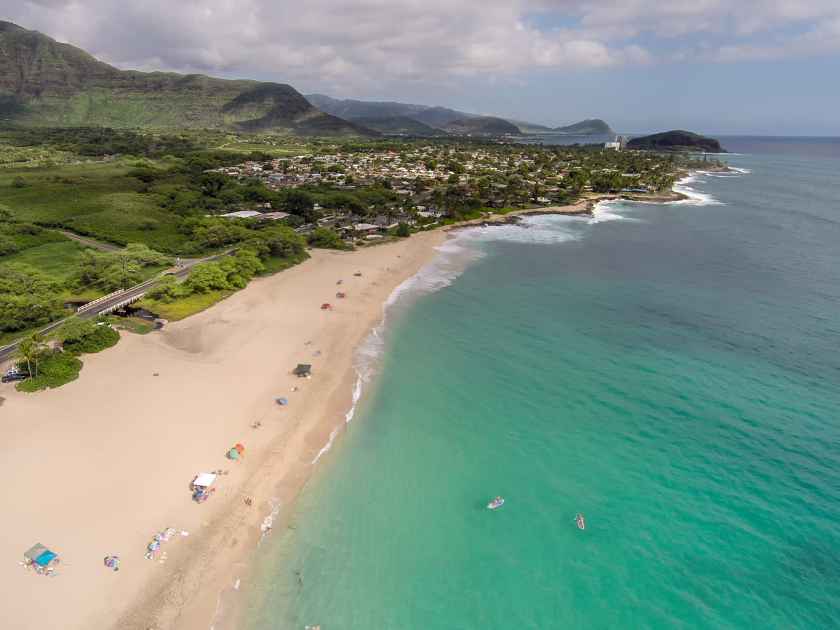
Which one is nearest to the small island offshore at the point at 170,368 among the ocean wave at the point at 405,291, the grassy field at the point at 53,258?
the grassy field at the point at 53,258

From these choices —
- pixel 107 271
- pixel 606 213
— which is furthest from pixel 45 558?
pixel 606 213

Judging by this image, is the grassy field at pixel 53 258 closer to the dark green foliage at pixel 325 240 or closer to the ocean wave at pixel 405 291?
the dark green foliage at pixel 325 240

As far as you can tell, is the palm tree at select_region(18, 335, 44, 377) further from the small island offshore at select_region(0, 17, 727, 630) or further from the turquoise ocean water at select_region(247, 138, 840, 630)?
the turquoise ocean water at select_region(247, 138, 840, 630)

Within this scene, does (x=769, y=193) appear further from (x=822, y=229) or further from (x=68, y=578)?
(x=68, y=578)

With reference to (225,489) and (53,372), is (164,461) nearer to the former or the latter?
(225,489)

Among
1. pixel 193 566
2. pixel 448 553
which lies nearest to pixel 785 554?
pixel 448 553
